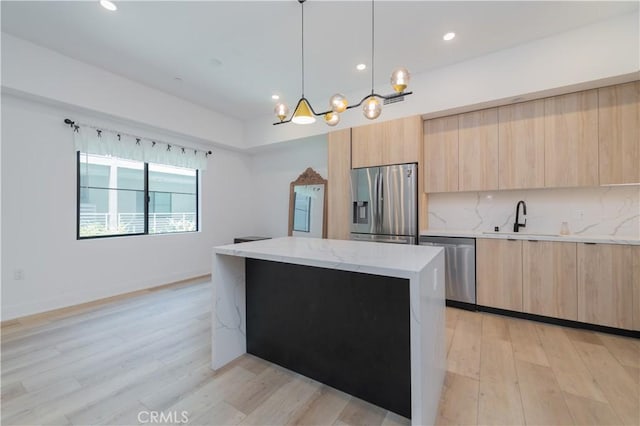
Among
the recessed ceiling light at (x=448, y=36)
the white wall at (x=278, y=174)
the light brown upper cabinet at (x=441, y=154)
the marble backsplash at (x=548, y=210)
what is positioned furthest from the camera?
the white wall at (x=278, y=174)

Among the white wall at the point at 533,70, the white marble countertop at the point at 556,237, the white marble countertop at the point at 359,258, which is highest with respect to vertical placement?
the white wall at the point at 533,70

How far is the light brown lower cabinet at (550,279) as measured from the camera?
105 inches

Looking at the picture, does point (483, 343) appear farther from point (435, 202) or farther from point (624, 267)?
point (435, 202)

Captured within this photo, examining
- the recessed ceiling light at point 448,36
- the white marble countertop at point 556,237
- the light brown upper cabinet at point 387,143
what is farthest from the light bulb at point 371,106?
the white marble countertop at point 556,237

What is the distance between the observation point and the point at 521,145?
10.0ft

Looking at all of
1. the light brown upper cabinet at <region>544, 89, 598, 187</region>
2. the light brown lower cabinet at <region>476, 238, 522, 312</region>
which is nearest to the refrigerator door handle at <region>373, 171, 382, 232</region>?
the light brown lower cabinet at <region>476, 238, 522, 312</region>

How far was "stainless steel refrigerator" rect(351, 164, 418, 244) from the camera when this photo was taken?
132 inches

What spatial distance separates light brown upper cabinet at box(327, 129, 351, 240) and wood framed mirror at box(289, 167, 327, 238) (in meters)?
0.70

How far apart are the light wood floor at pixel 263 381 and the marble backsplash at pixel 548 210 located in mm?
1156

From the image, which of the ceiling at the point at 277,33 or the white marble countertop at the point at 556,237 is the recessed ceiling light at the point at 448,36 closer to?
the ceiling at the point at 277,33

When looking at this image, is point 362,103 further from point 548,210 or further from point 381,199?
point 548,210

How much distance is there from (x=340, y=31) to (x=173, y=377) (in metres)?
3.33

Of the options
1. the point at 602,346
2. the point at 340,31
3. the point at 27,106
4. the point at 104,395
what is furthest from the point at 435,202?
the point at 27,106

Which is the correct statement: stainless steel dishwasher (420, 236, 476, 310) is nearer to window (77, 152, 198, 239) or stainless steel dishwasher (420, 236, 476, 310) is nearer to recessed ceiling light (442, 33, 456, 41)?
recessed ceiling light (442, 33, 456, 41)
